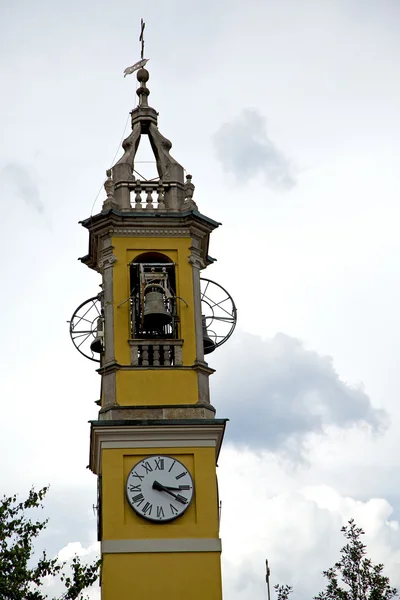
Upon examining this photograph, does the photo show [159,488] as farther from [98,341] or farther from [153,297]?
[153,297]

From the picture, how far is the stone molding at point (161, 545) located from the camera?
96.3 ft

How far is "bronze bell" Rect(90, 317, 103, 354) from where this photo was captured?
32.1 metres

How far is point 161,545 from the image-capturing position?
2952cm

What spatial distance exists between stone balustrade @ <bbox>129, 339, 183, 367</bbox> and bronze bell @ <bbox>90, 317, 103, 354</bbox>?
0.86m

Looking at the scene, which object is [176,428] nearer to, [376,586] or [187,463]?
[187,463]

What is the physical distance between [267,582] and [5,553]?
23.4 ft

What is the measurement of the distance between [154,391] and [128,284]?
8.27 feet

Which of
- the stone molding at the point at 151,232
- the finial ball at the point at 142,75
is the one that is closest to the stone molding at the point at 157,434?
the stone molding at the point at 151,232

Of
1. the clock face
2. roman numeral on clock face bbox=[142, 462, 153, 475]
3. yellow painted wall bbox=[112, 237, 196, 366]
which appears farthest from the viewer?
yellow painted wall bbox=[112, 237, 196, 366]

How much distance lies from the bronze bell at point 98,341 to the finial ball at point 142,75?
6.57m

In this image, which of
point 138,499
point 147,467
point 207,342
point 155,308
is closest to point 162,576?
point 138,499

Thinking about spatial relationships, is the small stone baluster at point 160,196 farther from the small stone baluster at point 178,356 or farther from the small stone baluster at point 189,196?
the small stone baluster at point 178,356

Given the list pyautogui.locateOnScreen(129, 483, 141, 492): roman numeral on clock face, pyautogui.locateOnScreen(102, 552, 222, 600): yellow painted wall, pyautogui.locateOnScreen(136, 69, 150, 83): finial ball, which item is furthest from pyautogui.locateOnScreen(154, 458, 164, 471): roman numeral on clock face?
pyautogui.locateOnScreen(136, 69, 150, 83): finial ball

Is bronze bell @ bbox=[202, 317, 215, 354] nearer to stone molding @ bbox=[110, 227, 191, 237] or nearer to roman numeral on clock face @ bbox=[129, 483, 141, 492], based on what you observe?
stone molding @ bbox=[110, 227, 191, 237]
